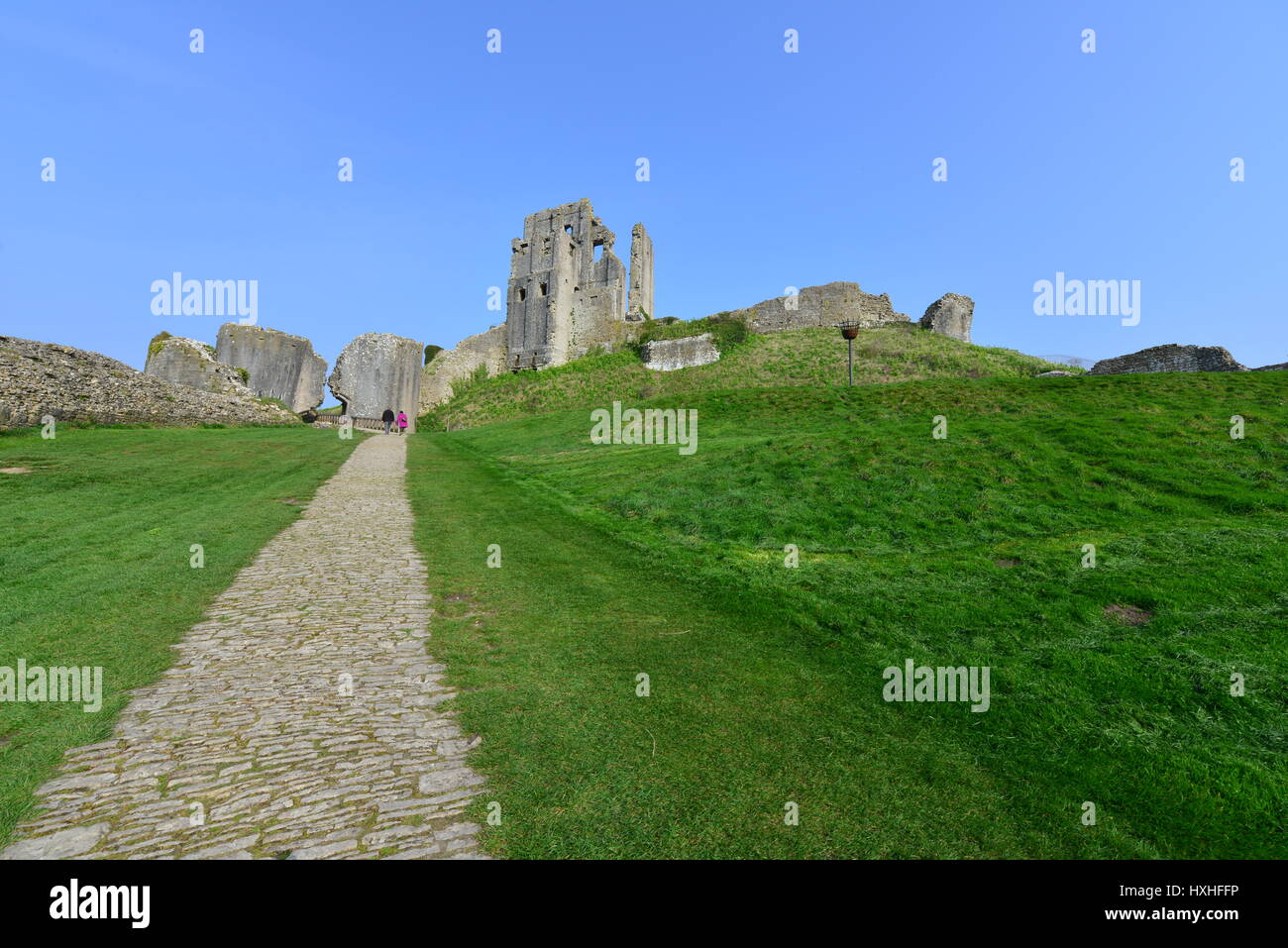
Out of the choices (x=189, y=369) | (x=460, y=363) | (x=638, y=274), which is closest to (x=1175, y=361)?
(x=638, y=274)

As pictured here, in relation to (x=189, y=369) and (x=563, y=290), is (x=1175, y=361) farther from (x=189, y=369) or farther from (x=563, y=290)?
(x=189, y=369)

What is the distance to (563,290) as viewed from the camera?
6012 cm

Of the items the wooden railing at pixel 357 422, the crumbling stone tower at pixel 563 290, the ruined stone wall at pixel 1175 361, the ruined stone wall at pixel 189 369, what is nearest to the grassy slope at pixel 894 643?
the ruined stone wall at pixel 1175 361

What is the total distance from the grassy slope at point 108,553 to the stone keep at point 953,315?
49.6 metres

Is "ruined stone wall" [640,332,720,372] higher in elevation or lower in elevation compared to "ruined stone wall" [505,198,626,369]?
lower

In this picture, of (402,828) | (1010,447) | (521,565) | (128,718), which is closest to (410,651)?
(128,718)

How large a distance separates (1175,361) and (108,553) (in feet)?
157

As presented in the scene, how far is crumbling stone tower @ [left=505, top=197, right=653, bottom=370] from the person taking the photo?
196 feet

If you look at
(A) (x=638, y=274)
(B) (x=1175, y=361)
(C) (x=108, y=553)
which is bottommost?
(C) (x=108, y=553)

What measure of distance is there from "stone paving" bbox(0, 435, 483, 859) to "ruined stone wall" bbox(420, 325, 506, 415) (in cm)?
5030

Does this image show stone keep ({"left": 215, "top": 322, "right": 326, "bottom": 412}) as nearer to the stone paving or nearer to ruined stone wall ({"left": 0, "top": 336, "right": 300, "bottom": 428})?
ruined stone wall ({"left": 0, "top": 336, "right": 300, "bottom": 428})

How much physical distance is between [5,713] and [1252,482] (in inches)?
824

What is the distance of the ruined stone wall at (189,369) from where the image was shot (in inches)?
1647

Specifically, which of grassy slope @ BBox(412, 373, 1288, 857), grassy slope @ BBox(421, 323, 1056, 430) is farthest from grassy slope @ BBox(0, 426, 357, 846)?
grassy slope @ BBox(421, 323, 1056, 430)
